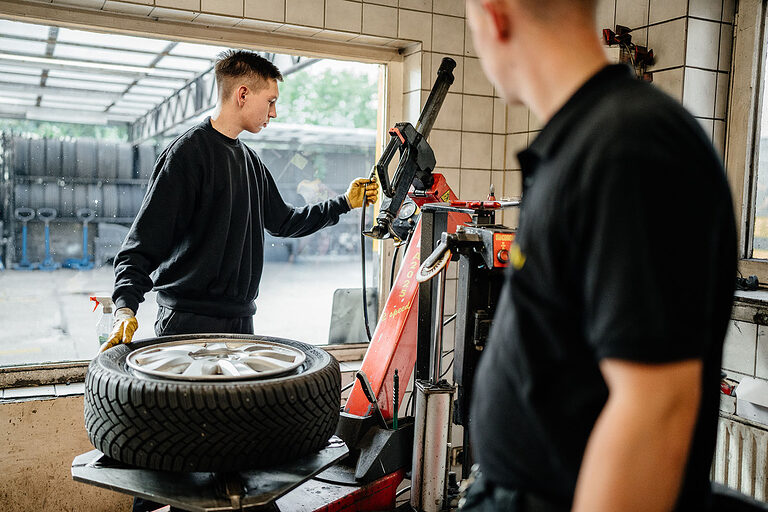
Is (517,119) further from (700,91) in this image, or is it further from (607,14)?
(700,91)

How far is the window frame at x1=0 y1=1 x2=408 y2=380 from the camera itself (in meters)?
2.55

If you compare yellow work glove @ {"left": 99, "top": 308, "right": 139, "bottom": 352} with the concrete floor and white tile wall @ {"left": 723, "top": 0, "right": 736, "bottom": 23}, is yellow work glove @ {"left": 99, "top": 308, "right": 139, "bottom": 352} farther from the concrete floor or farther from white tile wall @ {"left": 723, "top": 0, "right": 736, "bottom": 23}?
white tile wall @ {"left": 723, "top": 0, "right": 736, "bottom": 23}

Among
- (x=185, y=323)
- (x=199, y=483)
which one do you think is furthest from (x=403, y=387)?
(x=199, y=483)

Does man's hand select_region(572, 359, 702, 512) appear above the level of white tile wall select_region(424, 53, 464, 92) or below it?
below

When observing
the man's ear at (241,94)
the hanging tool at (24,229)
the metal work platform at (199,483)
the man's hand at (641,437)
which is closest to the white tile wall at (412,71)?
the man's ear at (241,94)

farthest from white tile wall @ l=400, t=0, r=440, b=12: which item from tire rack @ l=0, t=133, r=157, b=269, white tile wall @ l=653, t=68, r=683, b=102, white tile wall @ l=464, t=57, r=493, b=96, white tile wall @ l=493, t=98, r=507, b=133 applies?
tire rack @ l=0, t=133, r=157, b=269

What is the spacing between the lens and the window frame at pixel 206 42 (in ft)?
8.36

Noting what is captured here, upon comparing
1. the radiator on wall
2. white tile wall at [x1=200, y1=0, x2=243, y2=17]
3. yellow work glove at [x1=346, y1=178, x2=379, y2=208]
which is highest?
white tile wall at [x1=200, y1=0, x2=243, y2=17]

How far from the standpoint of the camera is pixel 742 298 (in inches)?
86.1

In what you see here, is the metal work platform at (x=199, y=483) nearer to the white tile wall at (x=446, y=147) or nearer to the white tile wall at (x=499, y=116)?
the white tile wall at (x=446, y=147)

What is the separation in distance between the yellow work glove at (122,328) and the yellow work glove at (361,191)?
110 cm

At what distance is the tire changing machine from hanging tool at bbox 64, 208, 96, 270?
1353 mm

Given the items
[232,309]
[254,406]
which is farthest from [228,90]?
[254,406]

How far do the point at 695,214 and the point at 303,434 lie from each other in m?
1.09
